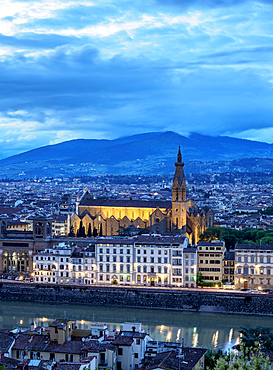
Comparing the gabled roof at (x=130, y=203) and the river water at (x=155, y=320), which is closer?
the river water at (x=155, y=320)

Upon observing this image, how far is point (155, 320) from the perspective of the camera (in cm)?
4094

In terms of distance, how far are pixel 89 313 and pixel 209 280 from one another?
884cm

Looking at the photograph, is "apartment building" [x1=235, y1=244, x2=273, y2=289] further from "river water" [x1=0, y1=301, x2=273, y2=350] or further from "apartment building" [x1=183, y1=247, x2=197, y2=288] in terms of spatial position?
"river water" [x1=0, y1=301, x2=273, y2=350]

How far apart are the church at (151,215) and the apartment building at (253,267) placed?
43.9 ft

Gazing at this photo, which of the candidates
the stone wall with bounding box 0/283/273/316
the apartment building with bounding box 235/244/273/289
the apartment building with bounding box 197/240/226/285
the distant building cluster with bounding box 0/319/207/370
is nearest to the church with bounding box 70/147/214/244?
the apartment building with bounding box 197/240/226/285

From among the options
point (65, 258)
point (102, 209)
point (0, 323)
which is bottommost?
point (0, 323)

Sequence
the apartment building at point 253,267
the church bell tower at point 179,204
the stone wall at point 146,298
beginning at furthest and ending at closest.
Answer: the church bell tower at point 179,204, the apartment building at point 253,267, the stone wall at point 146,298

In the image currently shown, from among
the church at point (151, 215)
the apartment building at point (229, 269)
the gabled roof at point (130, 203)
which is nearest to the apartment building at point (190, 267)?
the apartment building at point (229, 269)

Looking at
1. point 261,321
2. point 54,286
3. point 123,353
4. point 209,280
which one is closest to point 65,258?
point 54,286

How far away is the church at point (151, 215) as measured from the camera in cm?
6209

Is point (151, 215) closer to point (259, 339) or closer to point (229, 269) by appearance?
point (229, 269)

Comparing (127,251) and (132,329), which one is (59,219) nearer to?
(127,251)

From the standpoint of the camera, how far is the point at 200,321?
134 feet

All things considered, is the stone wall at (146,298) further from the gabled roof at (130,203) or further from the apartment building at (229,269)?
the gabled roof at (130,203)
